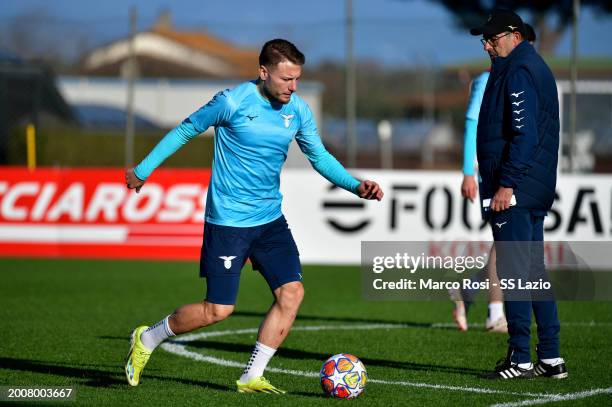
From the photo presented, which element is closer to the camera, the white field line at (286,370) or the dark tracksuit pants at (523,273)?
the white field line at (286,370)

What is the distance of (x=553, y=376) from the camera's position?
7.43 metres

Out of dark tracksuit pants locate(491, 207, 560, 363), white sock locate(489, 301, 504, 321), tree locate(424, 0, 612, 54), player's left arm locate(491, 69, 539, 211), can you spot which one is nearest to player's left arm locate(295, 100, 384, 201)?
player's left arm locate(491, 69, 539, 211)

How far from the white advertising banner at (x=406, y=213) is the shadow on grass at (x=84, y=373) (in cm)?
807

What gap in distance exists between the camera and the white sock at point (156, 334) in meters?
7.02

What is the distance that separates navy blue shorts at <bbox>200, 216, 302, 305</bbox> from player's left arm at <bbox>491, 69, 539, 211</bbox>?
1425mm

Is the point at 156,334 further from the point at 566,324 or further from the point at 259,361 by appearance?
the point at 566,324

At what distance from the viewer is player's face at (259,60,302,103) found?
663cm

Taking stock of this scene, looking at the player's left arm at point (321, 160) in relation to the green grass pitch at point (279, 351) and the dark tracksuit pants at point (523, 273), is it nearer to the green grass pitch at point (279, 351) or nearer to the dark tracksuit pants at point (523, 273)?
the dark tracksuit pants at point (523, 273)

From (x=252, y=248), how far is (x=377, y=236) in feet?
29.0

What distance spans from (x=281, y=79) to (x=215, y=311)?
58.9 inches

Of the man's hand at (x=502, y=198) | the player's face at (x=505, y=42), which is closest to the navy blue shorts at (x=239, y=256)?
the man's hand at (x=502, y=198)

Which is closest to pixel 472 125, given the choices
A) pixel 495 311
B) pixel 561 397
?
pixel 495 311

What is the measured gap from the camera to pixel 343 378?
21.9ft

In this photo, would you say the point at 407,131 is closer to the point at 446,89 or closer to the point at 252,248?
the point at 446,89
